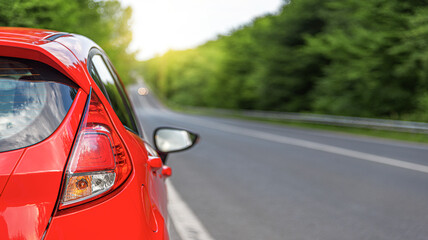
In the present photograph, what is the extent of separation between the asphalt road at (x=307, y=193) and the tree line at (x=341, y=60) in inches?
481

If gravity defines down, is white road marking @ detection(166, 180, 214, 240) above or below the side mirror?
below

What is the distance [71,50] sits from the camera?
6.28 ft

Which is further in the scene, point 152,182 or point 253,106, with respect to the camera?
point 253,106

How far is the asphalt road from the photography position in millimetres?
5098

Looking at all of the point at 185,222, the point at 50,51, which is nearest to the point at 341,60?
the point at 185,222

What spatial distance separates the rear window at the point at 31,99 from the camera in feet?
5.56

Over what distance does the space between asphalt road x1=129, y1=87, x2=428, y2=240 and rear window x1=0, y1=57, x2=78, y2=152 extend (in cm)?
331

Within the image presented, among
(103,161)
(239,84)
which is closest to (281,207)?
(103,161)

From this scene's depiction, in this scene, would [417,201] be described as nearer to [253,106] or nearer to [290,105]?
[290,105]

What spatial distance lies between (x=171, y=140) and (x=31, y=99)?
5.80 feet

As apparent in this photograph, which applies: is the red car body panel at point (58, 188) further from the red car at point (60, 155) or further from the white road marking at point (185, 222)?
the white road marking at point (185, 222)

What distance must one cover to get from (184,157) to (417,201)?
646 cm

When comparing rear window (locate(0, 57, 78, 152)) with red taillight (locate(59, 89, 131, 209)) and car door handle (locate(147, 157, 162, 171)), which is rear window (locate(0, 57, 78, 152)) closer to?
red taillight (locate(59, 89, 131, 209))

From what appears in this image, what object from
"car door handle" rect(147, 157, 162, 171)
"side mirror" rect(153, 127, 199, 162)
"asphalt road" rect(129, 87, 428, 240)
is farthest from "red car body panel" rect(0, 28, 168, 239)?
"asphalt road" rect(129, 87, 428, 240)
